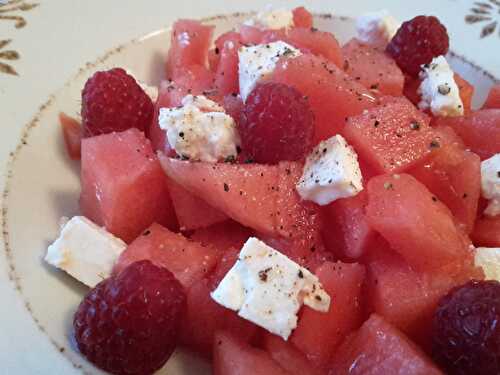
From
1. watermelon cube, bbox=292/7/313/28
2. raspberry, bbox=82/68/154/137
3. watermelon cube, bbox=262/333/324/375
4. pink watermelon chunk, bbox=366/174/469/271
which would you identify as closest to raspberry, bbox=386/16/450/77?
watermelon cube, bbox=292/7/313/28

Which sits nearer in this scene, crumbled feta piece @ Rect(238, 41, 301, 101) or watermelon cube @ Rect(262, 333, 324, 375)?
watermelon cube @ Rect(262, 333, 324, 375)

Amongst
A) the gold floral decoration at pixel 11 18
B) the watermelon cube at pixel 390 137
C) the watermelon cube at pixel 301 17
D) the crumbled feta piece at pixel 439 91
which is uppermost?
the gold floral decoration at pixel 11 18

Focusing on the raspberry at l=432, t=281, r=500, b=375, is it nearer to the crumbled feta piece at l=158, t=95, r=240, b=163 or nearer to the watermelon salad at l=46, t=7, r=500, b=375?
the watermelon salad at l=46, t=7, r=500, b=375

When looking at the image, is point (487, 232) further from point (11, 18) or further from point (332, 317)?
point (11, 18)

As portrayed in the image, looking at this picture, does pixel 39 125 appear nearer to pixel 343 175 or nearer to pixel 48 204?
pixel 48 204

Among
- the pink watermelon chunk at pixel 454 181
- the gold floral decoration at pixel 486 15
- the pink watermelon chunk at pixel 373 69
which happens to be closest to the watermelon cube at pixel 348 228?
the pink watermelon chunk at pixel 454 181

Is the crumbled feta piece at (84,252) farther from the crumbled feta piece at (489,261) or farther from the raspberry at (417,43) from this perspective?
the raspberry at (417,43)

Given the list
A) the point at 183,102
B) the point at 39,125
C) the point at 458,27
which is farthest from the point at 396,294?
the point at 458,27
